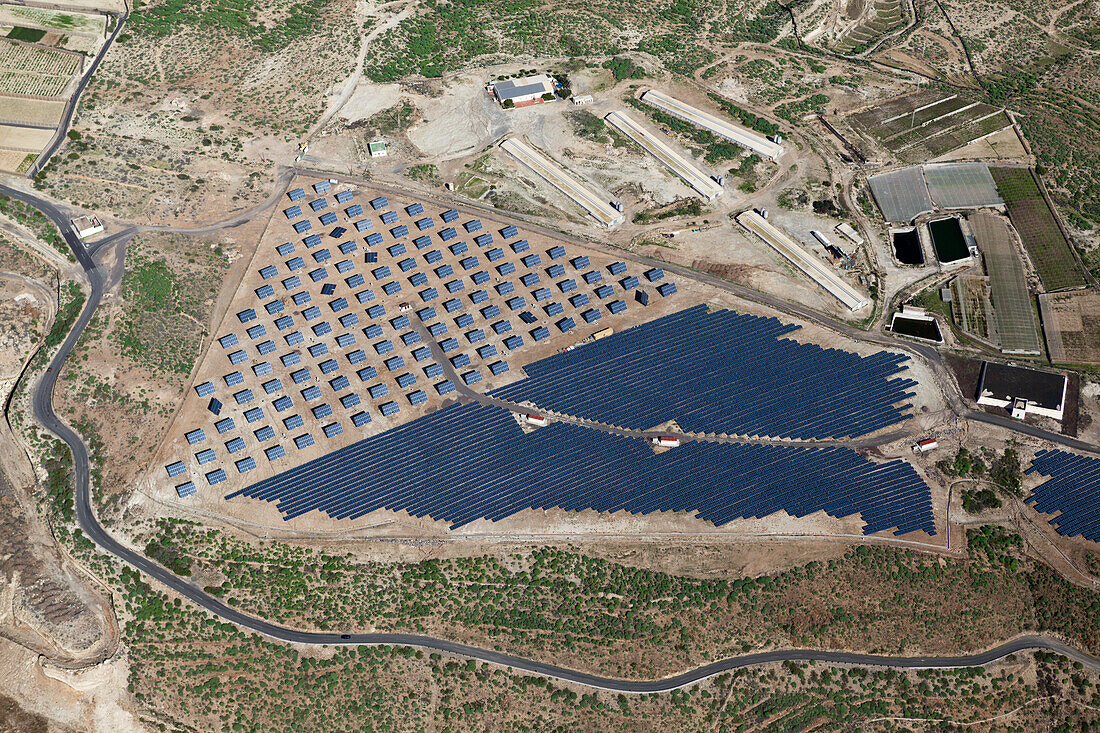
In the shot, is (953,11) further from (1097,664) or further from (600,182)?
(1097,664)

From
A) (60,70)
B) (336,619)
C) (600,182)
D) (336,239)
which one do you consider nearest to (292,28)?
(60,70)

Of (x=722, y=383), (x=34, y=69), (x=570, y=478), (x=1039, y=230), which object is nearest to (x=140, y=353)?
(x=570, y=478)

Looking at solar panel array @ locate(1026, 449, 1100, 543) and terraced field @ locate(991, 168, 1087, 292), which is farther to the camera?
terraced field @ locate(991, 168, 1087, 292)

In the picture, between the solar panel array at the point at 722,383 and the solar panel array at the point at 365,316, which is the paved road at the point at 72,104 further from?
the solar panel array at the point at 722,383

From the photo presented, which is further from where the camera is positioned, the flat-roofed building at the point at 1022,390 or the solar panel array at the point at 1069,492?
the flat-roofed building at the point at 1022,390

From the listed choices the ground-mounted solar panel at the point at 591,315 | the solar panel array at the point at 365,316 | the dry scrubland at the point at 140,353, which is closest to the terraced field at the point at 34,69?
the dry scrubland at the point at 140,353

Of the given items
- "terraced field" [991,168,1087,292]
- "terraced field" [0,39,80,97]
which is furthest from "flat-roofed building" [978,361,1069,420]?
"terraced field" [0,39,80,97]

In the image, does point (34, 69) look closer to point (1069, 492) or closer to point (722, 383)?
point (722, 383)

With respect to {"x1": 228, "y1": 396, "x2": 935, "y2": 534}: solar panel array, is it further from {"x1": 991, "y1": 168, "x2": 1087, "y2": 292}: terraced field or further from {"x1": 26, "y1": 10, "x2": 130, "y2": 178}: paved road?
{"x1": 26, "y1": 10, "x2": 130, "y2": 178}: paved road
